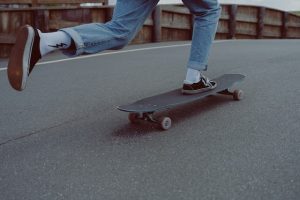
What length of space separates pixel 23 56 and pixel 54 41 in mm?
212

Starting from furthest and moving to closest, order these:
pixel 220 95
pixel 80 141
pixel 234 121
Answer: pixel 220 95 → pixel 234 121 → pixel 80 141

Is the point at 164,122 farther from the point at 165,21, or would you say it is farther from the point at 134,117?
the point at 165,21

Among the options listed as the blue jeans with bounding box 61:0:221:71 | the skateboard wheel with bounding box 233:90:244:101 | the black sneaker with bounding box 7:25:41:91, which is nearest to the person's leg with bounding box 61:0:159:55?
the blue jeans with bounding box 61:0:221:71

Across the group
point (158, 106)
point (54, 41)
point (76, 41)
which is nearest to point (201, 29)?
point (158, 106)

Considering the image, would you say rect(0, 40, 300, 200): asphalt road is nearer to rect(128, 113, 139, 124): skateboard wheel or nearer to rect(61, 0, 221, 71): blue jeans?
rect(128, 113, 139, 124): skateboard wheel

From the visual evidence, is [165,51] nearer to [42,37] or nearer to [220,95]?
[220,95]

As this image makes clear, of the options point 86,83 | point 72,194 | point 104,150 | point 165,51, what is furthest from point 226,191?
point 165,51

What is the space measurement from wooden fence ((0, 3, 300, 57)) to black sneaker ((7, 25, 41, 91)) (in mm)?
6803

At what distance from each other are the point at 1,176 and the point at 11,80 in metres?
→ 0.67

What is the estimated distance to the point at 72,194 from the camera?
2.24 m

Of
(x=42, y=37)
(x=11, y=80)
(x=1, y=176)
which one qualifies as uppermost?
(x=42, y=37)

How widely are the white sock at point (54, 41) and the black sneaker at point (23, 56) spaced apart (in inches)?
1.4

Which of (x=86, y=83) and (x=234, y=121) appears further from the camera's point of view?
(x=86, y=83)

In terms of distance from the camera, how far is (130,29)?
10.9ft
